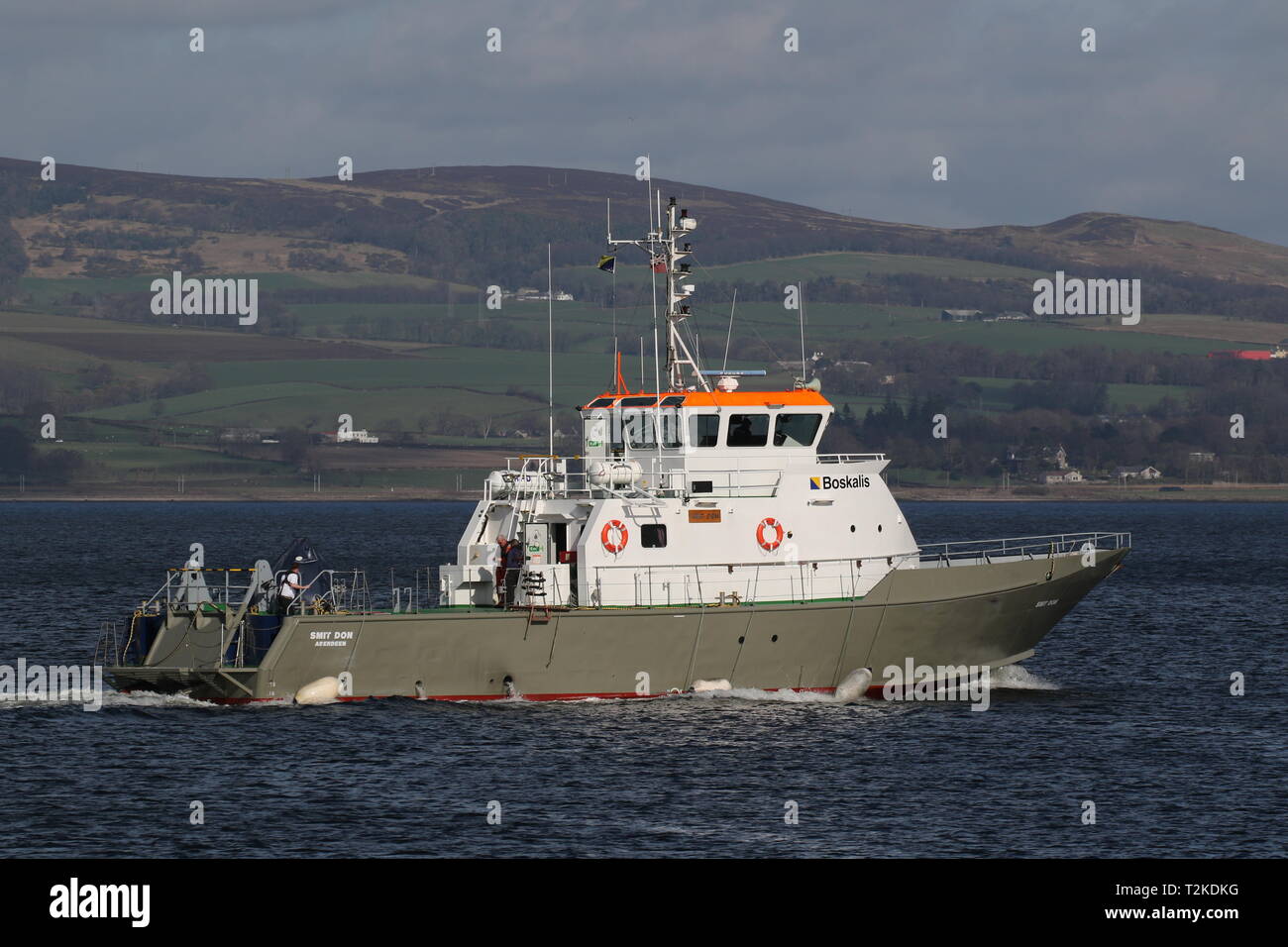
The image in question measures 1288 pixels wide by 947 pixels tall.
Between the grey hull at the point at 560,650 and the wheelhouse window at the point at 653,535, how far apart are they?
1.52 metres

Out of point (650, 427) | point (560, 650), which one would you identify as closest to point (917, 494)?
point (650, 427)

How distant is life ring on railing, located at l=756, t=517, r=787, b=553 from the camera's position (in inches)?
1183

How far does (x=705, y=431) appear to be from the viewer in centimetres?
3059

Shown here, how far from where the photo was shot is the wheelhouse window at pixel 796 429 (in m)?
30.8

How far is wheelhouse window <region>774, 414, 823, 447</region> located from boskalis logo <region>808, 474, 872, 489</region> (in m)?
0.80

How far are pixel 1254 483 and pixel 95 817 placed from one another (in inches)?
7391

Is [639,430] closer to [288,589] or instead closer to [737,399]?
[737,399]

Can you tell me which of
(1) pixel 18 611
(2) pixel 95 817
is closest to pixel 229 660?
(2) pixel 95 817

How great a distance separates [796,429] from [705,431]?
1677mm

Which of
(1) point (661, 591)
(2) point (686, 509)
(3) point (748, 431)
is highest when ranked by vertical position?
(3) point (748, 431)

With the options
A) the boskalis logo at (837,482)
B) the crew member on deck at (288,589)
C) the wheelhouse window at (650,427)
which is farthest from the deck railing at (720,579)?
the crew member on deck at (288,589)

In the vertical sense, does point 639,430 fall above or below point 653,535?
above
